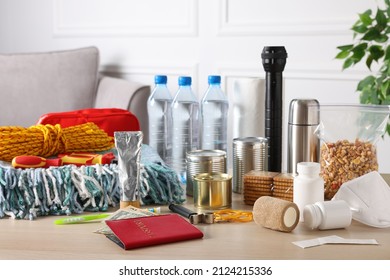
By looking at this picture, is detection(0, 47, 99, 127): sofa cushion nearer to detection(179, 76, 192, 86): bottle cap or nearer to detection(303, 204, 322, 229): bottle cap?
detection(179, 76, 192, 86): bottle cap

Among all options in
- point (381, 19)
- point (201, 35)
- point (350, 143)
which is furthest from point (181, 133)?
point (201, 35)

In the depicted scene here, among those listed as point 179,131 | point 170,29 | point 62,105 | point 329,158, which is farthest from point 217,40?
point 329,158

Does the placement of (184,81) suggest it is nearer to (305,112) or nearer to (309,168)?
(305,112)

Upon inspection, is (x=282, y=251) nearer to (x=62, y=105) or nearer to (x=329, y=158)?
(x=329, y=158)

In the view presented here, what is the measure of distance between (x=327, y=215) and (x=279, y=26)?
5.84 feet

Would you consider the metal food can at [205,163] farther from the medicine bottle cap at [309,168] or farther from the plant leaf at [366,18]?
the plant leaf at [366,18]

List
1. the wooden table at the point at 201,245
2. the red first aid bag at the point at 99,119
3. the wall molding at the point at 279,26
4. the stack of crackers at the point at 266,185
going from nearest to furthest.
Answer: the wooden table at the point at 201,245, the stack of crackers at the point at 266,185, the red first aid bag at the point at 99,119, the wall molding at the point at 279,26

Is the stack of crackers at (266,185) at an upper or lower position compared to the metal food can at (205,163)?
lower

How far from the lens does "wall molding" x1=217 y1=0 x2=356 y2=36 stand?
8.69 ft

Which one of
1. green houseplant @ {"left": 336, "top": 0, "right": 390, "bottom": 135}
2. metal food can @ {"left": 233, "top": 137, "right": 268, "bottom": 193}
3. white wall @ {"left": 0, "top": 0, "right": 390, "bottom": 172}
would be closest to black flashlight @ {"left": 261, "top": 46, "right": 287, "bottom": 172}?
metal food can @ {"left": 233, "top": 137, "right": 268, "bottom": 193}

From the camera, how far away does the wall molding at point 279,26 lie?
2648 mm

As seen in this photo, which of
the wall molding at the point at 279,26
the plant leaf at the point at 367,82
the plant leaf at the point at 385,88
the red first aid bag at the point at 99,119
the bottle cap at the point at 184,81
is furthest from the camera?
the wall molding at the point at 279,26

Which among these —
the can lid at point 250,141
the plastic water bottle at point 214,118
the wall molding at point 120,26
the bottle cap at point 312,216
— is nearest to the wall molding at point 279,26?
the wall molding at point 120,26

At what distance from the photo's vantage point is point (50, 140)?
1.35 m
